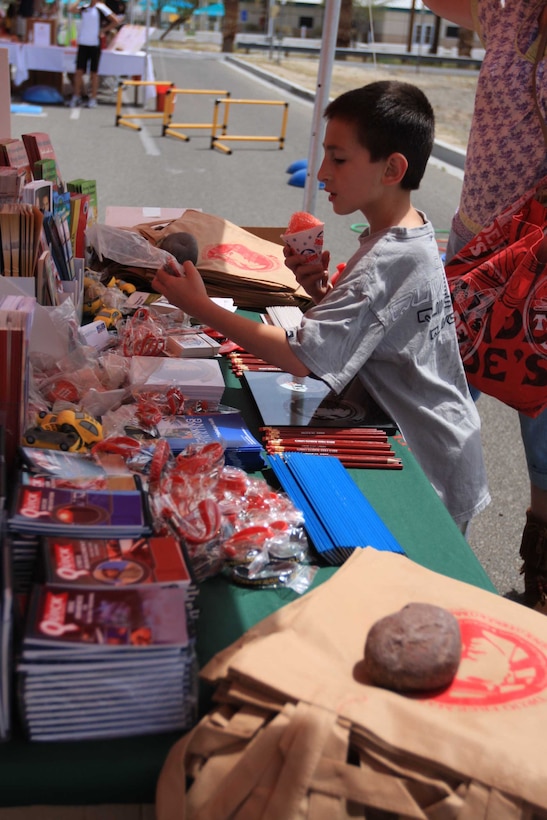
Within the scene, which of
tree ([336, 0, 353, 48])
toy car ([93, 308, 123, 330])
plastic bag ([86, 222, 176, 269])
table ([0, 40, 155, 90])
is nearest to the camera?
toy car ([93, 308, 123, 330])

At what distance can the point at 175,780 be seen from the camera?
1.06 m

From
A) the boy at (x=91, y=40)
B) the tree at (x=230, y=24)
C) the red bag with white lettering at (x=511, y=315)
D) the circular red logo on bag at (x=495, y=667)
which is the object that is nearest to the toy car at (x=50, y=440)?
the circular red logo on bag at (x=495, y=667)

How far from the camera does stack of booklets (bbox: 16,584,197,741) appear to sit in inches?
41.6

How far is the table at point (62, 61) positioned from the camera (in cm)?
1472

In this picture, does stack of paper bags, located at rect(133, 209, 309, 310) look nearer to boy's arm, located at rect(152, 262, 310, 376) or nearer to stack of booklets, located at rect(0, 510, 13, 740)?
boy's arm, located at rect(152, 262, 310, 376)

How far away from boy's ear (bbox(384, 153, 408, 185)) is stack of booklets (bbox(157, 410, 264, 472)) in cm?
67

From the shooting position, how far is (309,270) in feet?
7.98

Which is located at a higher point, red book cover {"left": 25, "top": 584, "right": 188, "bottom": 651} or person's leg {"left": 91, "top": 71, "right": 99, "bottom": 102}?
red book cover {"left": 25, "top": 584, "right": 188, "bottom": 651}

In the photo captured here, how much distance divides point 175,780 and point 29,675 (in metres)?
0.22

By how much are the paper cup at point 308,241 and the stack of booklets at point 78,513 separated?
1.17 meters

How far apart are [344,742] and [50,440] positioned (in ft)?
2.63

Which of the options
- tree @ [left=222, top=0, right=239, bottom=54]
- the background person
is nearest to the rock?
the background person

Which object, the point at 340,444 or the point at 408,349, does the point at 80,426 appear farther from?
the point at 408,349

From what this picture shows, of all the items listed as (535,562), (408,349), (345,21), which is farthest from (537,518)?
(345,21)
